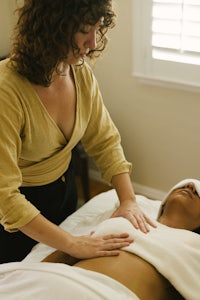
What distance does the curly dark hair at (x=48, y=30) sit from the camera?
3.55 ft

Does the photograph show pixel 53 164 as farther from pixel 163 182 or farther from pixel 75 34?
pixel 163 182

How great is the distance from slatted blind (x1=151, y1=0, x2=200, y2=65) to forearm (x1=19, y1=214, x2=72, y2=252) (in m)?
1.39

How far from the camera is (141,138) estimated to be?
2.66 metres

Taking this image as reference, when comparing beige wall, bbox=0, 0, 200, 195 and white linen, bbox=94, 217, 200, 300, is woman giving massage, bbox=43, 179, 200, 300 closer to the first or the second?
white linen, bbox=94, 217, 200, 300

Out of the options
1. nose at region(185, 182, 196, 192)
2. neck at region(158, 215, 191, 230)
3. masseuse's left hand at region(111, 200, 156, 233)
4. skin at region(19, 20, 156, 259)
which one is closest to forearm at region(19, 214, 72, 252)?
skin at region(19, 20, 156, 259)

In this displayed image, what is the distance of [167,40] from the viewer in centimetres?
231

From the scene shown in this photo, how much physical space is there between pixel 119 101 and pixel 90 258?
1.53 metres

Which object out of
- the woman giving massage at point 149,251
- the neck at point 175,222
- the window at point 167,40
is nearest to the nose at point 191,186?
the woman giving massage at point 149,251

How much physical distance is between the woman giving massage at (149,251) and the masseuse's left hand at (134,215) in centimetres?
2

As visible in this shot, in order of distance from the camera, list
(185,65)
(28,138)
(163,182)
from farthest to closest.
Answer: (163,182), (185,65), (28,138)

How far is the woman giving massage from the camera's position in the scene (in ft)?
4.00

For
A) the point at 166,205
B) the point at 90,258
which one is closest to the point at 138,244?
A: the point at 90,258

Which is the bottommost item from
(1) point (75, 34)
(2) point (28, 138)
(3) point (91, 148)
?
(3) point (91, 148)

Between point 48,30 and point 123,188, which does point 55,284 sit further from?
point 48,30
